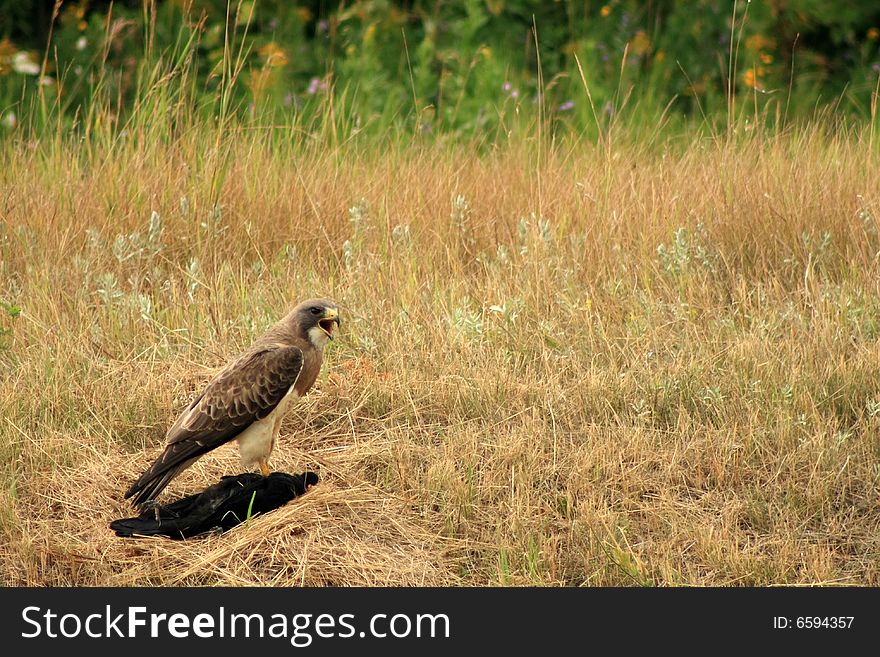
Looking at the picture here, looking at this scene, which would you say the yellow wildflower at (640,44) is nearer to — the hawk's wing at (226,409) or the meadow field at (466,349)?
the meadow field at (466,349)

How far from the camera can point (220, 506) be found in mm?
3773

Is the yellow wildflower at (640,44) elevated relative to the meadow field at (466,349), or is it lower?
elevated

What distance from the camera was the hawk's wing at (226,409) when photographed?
3637 millimetres

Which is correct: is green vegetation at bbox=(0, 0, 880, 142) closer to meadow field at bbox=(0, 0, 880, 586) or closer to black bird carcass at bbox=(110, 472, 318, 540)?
meadow field at bbox=(0, 0, 880, 586)

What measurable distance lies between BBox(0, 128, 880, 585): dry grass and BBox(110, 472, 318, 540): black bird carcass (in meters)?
0.05

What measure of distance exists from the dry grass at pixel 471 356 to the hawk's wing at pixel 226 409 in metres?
0.27

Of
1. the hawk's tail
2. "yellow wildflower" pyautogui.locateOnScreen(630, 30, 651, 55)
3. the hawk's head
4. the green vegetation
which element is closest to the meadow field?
the hawk's tail

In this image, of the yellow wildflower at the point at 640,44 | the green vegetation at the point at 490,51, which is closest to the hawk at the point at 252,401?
the green vegetation at the point at 490,51

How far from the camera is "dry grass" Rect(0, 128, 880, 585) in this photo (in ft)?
12.2

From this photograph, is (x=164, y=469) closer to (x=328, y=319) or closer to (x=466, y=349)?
(x=328, y=319)

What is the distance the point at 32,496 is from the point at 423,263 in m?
2.28

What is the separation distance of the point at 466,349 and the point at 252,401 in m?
1.22

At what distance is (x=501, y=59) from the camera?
884 cm
